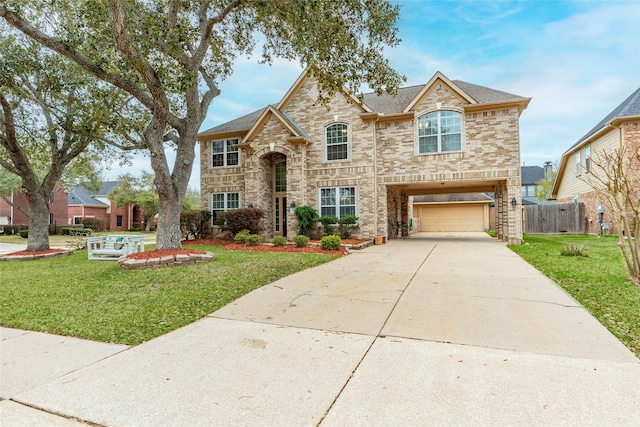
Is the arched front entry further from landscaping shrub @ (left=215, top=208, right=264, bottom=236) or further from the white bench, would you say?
the white bench

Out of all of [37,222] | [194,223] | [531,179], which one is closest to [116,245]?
[37,222]

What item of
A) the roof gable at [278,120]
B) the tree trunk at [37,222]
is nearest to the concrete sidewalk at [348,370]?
the tree trunk at [37,222]

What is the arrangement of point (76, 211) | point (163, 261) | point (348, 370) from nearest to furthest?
point (348, 370) < point (163, 261) < point (76, 211)

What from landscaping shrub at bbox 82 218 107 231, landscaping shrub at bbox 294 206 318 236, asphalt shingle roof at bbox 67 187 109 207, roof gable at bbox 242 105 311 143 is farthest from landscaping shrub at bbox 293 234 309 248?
asphalt shingle roof at bbox 67 187 109 207

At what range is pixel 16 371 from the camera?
3.02 metres

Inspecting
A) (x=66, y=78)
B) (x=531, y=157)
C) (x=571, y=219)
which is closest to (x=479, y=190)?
(x=571, y=219)

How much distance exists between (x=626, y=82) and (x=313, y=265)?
22144 millimetres

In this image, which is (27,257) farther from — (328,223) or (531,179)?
(531,179)

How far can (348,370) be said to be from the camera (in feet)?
9.64

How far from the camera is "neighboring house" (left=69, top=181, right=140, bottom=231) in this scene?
3756cm

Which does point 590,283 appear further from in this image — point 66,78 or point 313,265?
point 66,78

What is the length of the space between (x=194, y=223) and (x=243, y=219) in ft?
11.5

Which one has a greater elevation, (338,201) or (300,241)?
(338,201)

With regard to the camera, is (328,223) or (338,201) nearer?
(328,223)
